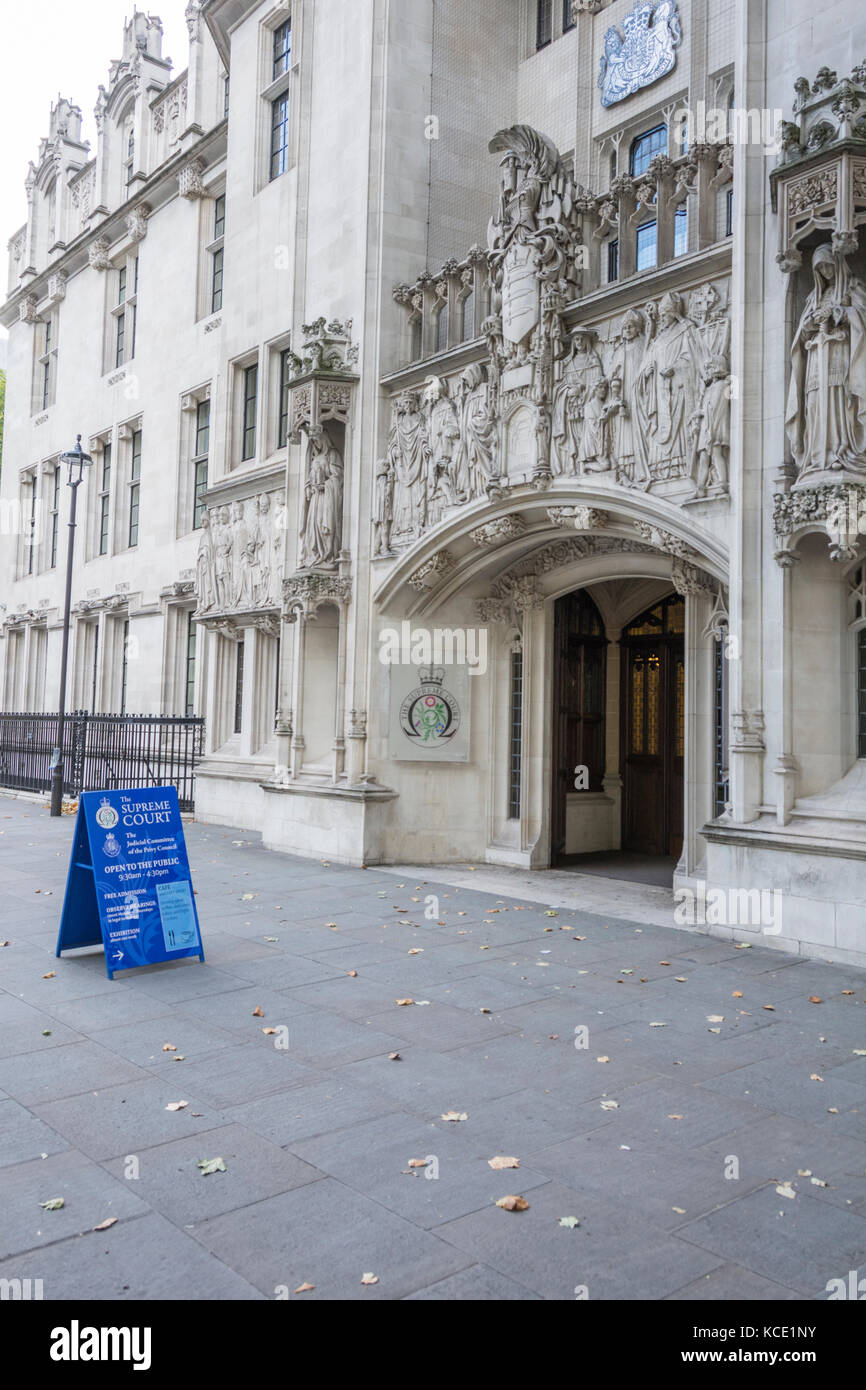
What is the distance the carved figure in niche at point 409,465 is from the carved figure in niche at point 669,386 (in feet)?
12.6

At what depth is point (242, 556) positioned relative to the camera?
18.3m

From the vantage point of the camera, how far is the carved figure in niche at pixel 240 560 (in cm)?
1816

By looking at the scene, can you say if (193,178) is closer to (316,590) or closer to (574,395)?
(316,590)

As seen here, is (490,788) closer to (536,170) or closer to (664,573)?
(664,573)

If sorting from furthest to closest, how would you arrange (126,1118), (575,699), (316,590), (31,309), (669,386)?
(31,309) < (575,699) < (316,590) < (669,386) < (126,1118)

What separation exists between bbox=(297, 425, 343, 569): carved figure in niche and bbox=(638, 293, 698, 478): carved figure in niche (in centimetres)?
543

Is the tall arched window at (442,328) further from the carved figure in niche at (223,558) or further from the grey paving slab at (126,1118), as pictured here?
the grey paving slab at (126,1118)

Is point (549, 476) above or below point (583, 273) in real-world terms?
below

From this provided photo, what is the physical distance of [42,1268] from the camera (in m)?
3.48

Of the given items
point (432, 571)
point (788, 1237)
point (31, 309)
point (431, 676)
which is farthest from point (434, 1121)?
point (31, 309)

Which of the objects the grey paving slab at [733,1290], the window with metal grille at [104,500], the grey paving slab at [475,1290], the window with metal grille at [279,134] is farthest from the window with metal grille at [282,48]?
the grey paving slab at [733,1290]

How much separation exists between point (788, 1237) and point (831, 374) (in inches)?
268

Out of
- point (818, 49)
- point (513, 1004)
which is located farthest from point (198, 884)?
point (818, 49)

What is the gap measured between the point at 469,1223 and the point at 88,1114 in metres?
2.05
